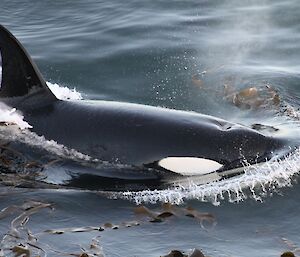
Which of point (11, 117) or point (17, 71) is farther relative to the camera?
point (11, 117)

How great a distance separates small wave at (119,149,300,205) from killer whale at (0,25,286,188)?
5.0 inches

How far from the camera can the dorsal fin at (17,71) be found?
7402 millimetres

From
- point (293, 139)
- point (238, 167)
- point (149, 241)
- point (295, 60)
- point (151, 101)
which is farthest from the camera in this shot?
point (295, 60)

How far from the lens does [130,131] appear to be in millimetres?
7070

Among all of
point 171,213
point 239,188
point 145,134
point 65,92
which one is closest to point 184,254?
point 171,213

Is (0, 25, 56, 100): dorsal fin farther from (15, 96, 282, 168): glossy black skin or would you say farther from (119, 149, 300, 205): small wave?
(119, 149, 300, 205): small wave

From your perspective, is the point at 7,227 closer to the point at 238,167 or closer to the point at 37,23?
the point at 238,167

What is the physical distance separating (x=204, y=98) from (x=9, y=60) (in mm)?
3240

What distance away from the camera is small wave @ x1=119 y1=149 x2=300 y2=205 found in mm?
6598

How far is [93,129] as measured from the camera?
23.6 ft

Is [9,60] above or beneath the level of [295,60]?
above

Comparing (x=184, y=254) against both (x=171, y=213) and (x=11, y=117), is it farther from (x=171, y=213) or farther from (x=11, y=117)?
(x=11, y=117)

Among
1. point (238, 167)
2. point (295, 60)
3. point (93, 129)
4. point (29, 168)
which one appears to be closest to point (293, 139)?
point (238, 167)

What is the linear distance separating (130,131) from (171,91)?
3.31m
